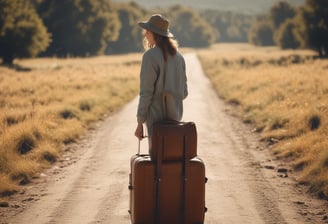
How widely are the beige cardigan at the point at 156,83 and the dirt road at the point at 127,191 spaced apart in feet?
4.62

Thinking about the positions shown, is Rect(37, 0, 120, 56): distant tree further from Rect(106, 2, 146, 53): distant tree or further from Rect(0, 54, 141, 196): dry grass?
Rect(0, 54, 141, 196): dry grass

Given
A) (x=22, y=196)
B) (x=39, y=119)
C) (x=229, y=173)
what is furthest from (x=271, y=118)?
(x=22, y=196)

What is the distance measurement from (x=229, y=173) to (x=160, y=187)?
316cm

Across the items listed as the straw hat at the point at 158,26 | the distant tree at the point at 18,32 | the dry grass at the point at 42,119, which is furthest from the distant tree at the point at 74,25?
the straw hat at the point at 158,26

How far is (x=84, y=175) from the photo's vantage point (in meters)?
7.64

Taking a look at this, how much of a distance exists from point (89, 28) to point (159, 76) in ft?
195

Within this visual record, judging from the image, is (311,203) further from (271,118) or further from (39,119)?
(39,119)

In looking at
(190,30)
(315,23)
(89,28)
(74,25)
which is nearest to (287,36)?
(315,23)

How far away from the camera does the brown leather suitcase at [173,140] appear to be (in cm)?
467

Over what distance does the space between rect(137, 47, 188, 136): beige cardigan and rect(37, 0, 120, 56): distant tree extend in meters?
54.8

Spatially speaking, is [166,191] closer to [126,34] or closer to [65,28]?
[65,28]

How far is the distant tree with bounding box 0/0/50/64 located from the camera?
135 ft

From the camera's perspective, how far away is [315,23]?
169 feet

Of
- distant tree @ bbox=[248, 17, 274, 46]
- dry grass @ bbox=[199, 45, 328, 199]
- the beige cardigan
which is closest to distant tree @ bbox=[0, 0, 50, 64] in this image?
dry grass @ bbox=[199, 45, 328, 199]
